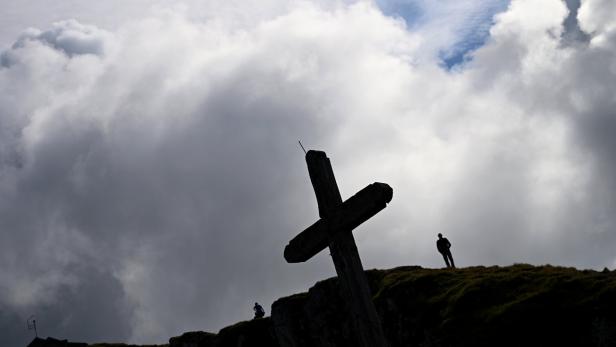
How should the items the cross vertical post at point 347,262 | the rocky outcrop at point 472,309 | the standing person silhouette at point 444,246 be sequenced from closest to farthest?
1. the cross vertical post at point 347,262
2. the rocky outcrop at point 472,309
3. the standing person silhouette at point 444,246

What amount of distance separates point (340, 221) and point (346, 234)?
21 cm

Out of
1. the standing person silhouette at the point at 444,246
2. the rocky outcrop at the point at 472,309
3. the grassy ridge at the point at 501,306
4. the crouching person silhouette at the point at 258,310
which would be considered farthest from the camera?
the crouching person silhouette at the point at 258,310

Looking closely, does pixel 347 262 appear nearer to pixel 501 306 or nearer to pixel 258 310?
pixel 501 306

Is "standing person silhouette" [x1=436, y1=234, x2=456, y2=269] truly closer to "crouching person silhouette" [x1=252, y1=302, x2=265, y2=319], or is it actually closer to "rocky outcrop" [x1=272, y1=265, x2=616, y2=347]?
"rocky outcrop" [x1=272, y1=265, x2=616, y2=347]

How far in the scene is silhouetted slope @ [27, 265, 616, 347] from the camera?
2244 cm

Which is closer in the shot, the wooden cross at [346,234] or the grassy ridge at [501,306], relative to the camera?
the wooden cross at [346,234]

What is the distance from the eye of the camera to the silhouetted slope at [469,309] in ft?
73.6

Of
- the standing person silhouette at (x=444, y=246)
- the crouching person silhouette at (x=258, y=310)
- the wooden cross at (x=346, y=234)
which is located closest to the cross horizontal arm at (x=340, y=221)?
the wooden cross at (x=346, y=234)

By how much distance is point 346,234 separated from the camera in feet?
26.5

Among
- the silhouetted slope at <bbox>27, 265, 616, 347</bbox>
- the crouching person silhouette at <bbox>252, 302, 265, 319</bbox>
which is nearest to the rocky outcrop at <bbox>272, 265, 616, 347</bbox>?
the silhouetted slope at <bbox>27, 265, 616, 347</bbox>

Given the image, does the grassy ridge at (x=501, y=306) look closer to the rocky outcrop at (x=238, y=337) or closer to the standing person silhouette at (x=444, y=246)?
the standing person silhouette at (x=444, y=246)

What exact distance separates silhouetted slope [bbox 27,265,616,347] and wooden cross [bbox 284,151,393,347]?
55.2ft

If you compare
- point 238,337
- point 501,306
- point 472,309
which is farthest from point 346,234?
point 238,337

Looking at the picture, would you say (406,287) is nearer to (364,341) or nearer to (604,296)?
(604,296)
